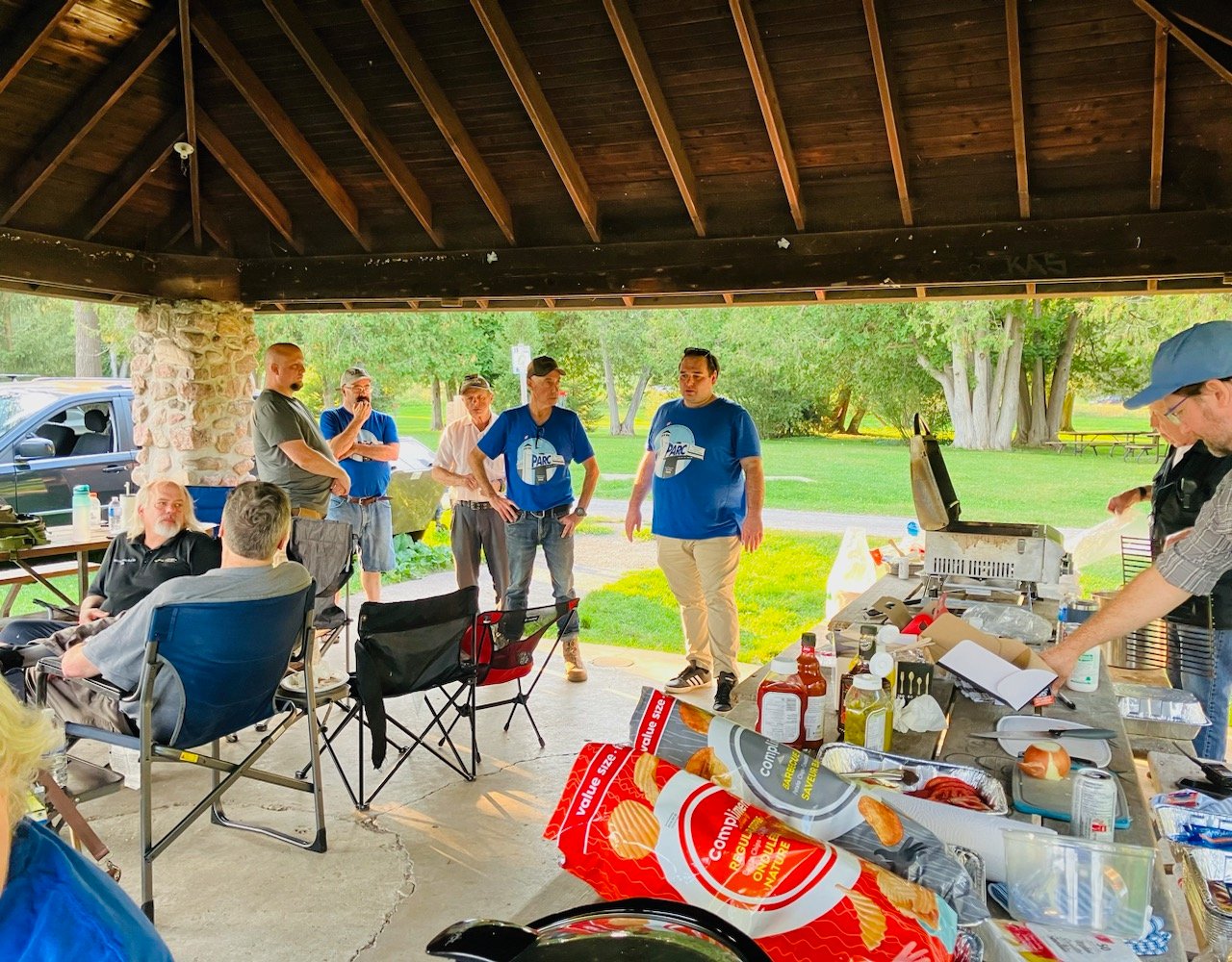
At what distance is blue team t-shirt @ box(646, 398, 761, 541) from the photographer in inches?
189

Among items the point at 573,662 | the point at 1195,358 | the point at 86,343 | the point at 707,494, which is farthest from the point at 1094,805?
the point at 86,343

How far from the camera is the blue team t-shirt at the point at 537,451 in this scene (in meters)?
5.21

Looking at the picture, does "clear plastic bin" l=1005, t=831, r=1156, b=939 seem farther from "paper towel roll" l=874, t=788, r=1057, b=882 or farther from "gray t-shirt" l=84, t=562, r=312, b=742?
"gray t-shirt" l=84, t=562, r=312, b=742

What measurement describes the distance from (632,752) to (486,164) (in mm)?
4723

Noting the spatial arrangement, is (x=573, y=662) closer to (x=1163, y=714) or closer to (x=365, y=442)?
(x=365, y=442)

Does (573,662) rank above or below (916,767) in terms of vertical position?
below

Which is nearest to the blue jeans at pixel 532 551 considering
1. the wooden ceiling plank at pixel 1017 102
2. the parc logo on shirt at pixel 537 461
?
the parc logo on shirt at pixel 537 461

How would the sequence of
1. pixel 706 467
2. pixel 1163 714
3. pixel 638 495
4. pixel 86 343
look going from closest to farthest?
pixel 1163 714
pixel 706 467
pixel 638 495
pixel 86 343

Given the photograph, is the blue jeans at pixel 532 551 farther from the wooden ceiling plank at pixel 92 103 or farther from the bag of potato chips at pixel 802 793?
the bag of potato chips at pixel 802 793

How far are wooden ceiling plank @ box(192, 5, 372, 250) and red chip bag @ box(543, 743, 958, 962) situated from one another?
495 cm

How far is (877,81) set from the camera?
4.23 m

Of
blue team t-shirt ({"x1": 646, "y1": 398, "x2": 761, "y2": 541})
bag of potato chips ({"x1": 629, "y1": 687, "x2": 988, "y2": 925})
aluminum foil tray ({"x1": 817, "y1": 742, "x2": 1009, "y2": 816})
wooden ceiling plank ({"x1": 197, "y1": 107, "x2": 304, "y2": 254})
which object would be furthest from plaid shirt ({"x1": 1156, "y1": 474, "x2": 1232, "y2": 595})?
wooden ceiling plank ({"x1": 197, "y1": 107, "x2": 304, "y2": 254})

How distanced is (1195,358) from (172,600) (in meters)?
2.83

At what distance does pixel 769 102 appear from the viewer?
14.3ft
